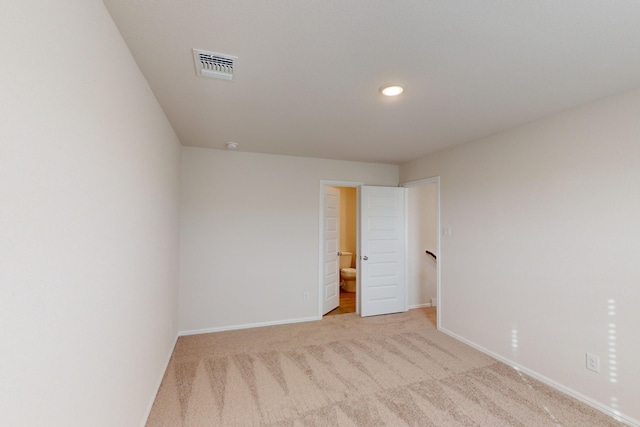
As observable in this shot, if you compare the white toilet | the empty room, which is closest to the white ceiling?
the empty room

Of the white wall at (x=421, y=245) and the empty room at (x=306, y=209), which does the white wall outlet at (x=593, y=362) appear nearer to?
the empty room at (x=306, y=209)

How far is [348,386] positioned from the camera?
96.0 inches

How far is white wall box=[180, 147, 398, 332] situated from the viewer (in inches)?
143

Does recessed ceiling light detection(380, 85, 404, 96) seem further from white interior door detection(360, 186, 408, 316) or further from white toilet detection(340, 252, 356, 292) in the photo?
white toilet detection(340, 252, 356, 292)

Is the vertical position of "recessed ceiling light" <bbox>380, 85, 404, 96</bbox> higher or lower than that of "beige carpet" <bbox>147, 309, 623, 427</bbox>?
higher

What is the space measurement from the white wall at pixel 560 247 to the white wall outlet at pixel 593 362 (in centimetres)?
4

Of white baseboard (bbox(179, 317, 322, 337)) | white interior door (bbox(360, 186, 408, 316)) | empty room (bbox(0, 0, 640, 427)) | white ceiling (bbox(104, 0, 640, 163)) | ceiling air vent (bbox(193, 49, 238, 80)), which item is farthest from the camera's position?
white interior door (bbox(360, 186, 408, 316))

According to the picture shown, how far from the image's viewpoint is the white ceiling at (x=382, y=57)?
4.35ft

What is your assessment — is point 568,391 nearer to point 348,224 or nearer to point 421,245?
point 421,245

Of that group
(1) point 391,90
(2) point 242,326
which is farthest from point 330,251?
(1) point 391,90

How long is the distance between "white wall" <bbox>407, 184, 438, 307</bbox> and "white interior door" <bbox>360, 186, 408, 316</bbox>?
237 millimetres

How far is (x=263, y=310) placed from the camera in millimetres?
3904

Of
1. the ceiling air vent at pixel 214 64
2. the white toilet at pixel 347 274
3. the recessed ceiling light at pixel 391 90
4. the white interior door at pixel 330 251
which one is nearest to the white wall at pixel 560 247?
the recessed ceiling light at pixel 391 90

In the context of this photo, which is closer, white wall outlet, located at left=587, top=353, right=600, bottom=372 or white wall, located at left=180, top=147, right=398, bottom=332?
white wall outlet, located at left=587, top=353, right=600, bottom=372
